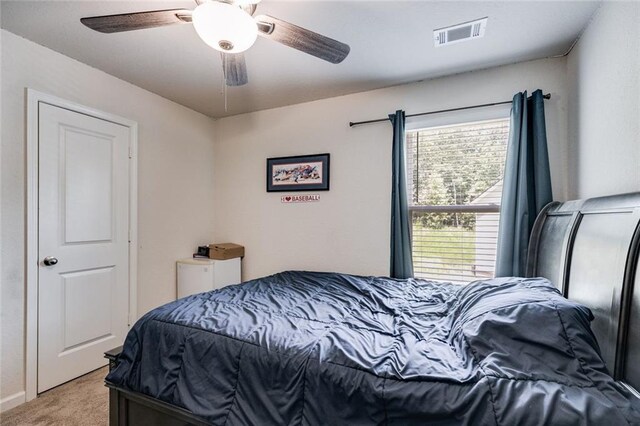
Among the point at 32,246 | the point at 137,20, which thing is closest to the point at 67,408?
the point at 32,246

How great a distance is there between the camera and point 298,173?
3275mm

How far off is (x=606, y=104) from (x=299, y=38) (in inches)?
68.5

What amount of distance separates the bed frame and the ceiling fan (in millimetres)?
1507

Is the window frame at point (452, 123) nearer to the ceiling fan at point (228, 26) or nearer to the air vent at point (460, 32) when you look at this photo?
the air vent at point (460, 32)

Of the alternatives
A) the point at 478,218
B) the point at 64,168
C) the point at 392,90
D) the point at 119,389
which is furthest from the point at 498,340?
the point at 64,168

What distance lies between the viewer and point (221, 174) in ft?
12.3

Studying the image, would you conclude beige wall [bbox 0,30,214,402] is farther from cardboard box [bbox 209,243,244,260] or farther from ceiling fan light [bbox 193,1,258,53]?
ceiling fan light [bbox 193,1,258,53]

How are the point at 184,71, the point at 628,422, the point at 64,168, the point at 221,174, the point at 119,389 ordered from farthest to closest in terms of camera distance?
the point at 221,174 < the point at 184,71 < the point at 64,168 < the point at 119,389 < the point at 628,422

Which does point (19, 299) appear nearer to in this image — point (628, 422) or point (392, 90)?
point (628, 422)

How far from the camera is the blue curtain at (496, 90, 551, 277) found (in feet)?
7.33

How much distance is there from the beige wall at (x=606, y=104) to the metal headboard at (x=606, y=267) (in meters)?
0.20

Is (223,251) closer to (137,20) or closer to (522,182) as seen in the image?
(137,20)

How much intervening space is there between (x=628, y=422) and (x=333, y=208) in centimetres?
245

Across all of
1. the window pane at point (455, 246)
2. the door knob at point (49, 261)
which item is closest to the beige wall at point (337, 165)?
the window pane at point (455, 246)
